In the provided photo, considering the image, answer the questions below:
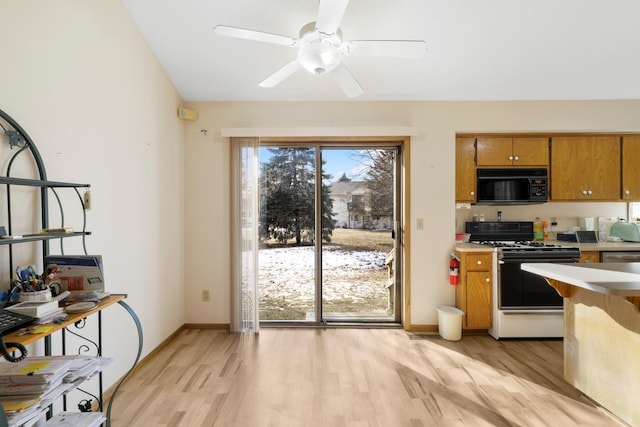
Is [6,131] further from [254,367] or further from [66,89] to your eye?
[254,367]

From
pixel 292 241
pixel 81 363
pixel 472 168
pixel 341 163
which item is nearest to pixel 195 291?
pixel 292 241

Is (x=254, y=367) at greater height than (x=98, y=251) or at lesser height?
lesser

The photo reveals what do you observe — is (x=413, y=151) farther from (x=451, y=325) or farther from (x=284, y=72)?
(x=451, y=325)

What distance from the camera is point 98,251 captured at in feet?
6.72

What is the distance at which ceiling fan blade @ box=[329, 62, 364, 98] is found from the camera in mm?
2034

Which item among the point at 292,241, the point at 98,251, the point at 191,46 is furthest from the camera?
the point at 292,241

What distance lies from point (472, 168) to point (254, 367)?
298 cm

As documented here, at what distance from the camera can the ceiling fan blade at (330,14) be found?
147 cm

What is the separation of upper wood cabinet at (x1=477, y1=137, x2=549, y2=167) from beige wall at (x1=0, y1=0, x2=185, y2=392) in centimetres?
334

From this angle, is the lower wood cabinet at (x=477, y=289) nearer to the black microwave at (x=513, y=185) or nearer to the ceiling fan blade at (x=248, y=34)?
the black microwave at (x=513, y=185)

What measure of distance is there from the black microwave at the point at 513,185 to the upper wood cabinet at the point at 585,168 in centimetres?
18

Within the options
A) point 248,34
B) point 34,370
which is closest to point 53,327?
point 34,370

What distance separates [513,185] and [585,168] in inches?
33.7

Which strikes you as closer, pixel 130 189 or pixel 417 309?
pixel 130 189
